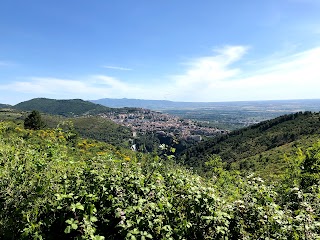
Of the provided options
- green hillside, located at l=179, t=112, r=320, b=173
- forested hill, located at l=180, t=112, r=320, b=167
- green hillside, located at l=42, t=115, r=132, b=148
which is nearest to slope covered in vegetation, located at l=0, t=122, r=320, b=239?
green hillside, located at l=179, t=112, r=320, b=173

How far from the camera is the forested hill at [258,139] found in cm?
8056

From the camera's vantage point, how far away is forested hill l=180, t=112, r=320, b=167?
264 ft

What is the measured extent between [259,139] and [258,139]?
0.64 metres

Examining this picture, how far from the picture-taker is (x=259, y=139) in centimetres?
9456

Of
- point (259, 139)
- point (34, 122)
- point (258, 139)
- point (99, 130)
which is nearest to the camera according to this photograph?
point (34, 122)

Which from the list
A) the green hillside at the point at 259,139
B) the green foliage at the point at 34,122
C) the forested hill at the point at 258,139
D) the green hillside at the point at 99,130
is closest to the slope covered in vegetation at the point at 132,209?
the green foliage at the point at 34,122

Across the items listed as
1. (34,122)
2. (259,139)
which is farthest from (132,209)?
(259,139)

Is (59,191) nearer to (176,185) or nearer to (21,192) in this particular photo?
(21,192)

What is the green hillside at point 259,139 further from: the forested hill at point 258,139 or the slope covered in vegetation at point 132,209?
the slope covered in vegetation at point 132,209

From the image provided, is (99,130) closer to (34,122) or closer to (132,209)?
(34,122)

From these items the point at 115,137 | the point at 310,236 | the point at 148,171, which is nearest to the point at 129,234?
the point at 148,171

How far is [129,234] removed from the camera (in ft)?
9.77

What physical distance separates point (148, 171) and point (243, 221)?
1857mm

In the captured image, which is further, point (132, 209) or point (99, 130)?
point (99, 130)
